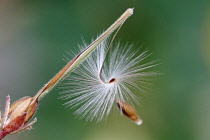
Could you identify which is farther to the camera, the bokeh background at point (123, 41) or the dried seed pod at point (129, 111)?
the bokeh background at point (123, 41)

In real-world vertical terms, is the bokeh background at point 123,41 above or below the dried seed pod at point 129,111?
above

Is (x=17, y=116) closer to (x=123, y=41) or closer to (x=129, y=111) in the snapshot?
(x=129, y=111)

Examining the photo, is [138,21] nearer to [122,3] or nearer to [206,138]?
[122,3]

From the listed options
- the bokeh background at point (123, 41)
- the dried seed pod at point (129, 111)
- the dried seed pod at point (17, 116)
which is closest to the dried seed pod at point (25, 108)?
the dried seed pod at point (17, 116)

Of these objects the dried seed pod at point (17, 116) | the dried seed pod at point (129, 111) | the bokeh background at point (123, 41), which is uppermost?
the bokeh background at point (123, 41)

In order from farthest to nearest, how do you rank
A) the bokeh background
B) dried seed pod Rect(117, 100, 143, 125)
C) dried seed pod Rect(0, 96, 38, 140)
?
the bokeh background < dried seed pod Rect(117, 100, 143, 125) < dried seed pod Rect(0, 96, 38, 140)

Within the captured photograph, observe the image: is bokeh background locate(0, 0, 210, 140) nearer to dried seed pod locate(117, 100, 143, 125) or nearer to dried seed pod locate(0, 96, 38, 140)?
dried seed pod locate(117, 100, 143, 125)

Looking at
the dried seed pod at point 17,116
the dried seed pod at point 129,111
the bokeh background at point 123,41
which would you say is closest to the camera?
the dried seed pod at point 17,116

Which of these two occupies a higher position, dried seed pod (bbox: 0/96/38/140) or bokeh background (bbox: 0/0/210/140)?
bokeh background (bbox: 0/0/210/140)

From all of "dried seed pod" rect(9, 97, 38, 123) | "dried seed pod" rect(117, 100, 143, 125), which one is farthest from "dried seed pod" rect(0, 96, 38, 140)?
"dried seed pod" rect(117, 100, 143, 125)

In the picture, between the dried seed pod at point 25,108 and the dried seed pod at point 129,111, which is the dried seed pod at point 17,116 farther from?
the dried seed pod at point 129,111
